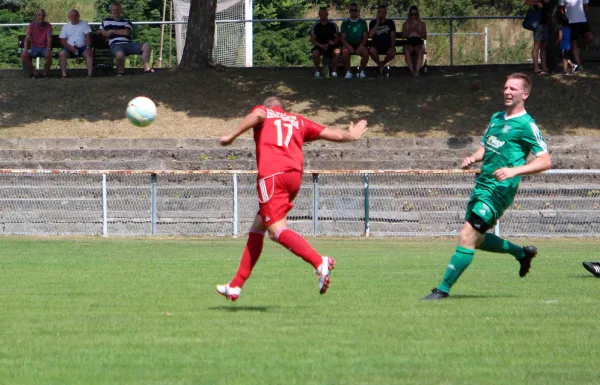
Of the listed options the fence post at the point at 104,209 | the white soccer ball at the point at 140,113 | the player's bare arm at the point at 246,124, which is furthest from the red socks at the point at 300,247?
the fence post at the point at 104,209

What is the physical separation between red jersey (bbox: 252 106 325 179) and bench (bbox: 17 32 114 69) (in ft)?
62.3

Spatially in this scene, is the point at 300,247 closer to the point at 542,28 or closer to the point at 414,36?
the point at 414,36

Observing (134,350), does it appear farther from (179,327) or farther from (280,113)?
(280,113)

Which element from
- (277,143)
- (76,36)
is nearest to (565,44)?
(76,36)

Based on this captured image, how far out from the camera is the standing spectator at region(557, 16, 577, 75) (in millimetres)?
25078

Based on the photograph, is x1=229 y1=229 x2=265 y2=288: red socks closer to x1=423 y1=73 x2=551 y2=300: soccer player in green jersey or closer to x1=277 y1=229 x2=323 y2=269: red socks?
x1=277 y1=229 x2=323 y2=269: red socks

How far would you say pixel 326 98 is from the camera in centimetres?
2547

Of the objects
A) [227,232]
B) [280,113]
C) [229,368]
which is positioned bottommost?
[227,232]

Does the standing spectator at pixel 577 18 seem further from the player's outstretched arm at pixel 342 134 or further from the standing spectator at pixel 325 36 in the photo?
the player's outstretched arm at pixel 342 134

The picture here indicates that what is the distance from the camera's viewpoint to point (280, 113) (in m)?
8.91

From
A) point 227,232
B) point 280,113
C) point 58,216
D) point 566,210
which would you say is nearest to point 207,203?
point 227,232

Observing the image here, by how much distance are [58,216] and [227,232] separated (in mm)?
3410

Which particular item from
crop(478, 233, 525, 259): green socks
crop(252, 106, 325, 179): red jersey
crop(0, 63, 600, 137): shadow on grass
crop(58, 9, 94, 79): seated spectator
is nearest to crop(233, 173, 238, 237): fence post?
crop(0, 63, 600, 137): shadow on grass

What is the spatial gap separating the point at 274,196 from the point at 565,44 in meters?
18.4
